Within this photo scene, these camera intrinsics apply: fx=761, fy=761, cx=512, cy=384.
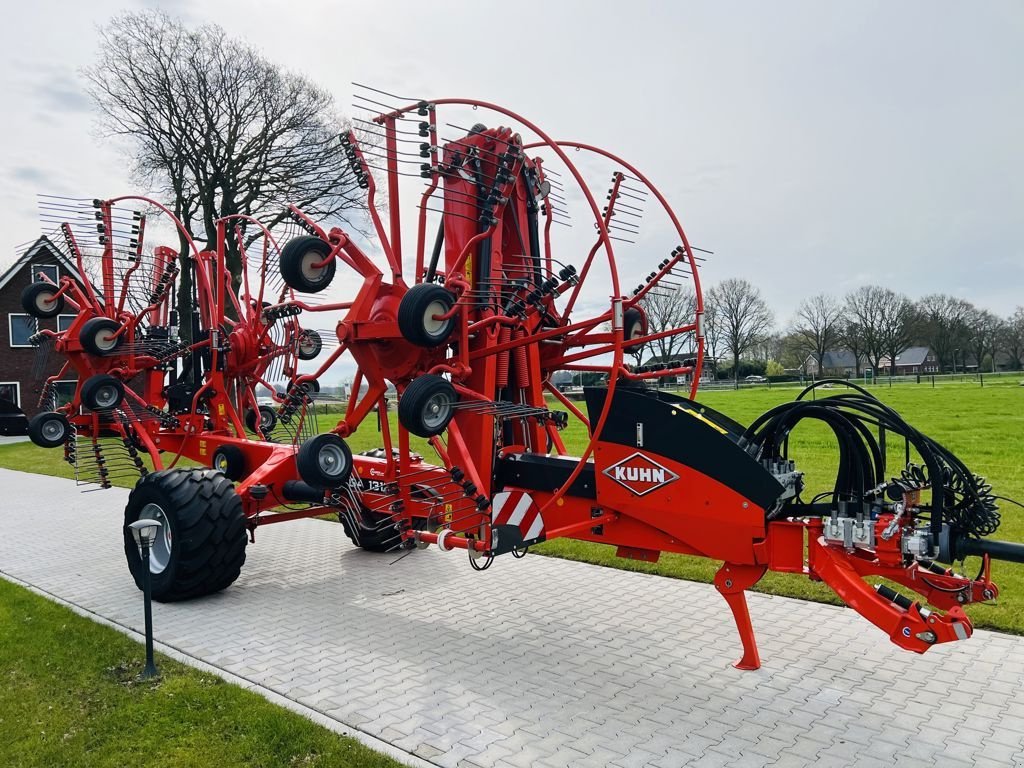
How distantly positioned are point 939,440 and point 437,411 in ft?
52.3

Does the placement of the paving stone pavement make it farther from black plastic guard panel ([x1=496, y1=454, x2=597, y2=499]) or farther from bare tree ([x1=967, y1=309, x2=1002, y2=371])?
bare tree ([x1=967, y1=309, x2=1002, y2=371])

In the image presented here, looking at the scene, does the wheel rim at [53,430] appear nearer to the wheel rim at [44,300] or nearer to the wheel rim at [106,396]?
the wheel rim at [106,396]

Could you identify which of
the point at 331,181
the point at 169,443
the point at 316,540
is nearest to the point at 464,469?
the point at 316,540

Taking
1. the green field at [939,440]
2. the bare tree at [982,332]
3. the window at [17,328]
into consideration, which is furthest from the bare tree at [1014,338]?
the window at [17,328]

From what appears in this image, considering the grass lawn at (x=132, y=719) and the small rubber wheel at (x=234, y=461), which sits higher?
the small rubber wheel at (x=234, y=461)

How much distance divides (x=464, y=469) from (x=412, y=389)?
0.83 meters

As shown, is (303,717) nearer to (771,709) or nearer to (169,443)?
(771,709)

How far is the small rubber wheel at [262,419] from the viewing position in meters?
9.88

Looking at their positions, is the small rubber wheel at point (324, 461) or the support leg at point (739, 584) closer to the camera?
the support leg at point (739, 584)

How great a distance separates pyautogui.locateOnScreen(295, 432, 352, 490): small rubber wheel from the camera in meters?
5.42

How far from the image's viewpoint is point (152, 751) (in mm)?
3844

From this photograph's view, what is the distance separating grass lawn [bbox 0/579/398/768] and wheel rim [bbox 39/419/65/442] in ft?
14.4

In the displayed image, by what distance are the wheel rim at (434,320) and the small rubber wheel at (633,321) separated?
1.73m

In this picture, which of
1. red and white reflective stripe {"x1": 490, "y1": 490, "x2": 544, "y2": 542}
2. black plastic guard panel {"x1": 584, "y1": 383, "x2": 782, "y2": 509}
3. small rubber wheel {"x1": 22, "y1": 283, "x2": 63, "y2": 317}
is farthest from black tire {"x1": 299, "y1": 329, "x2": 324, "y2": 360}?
black plastic guard panel {"x1": 584, "y1": 383, "x2": 782, "y2": 509}
